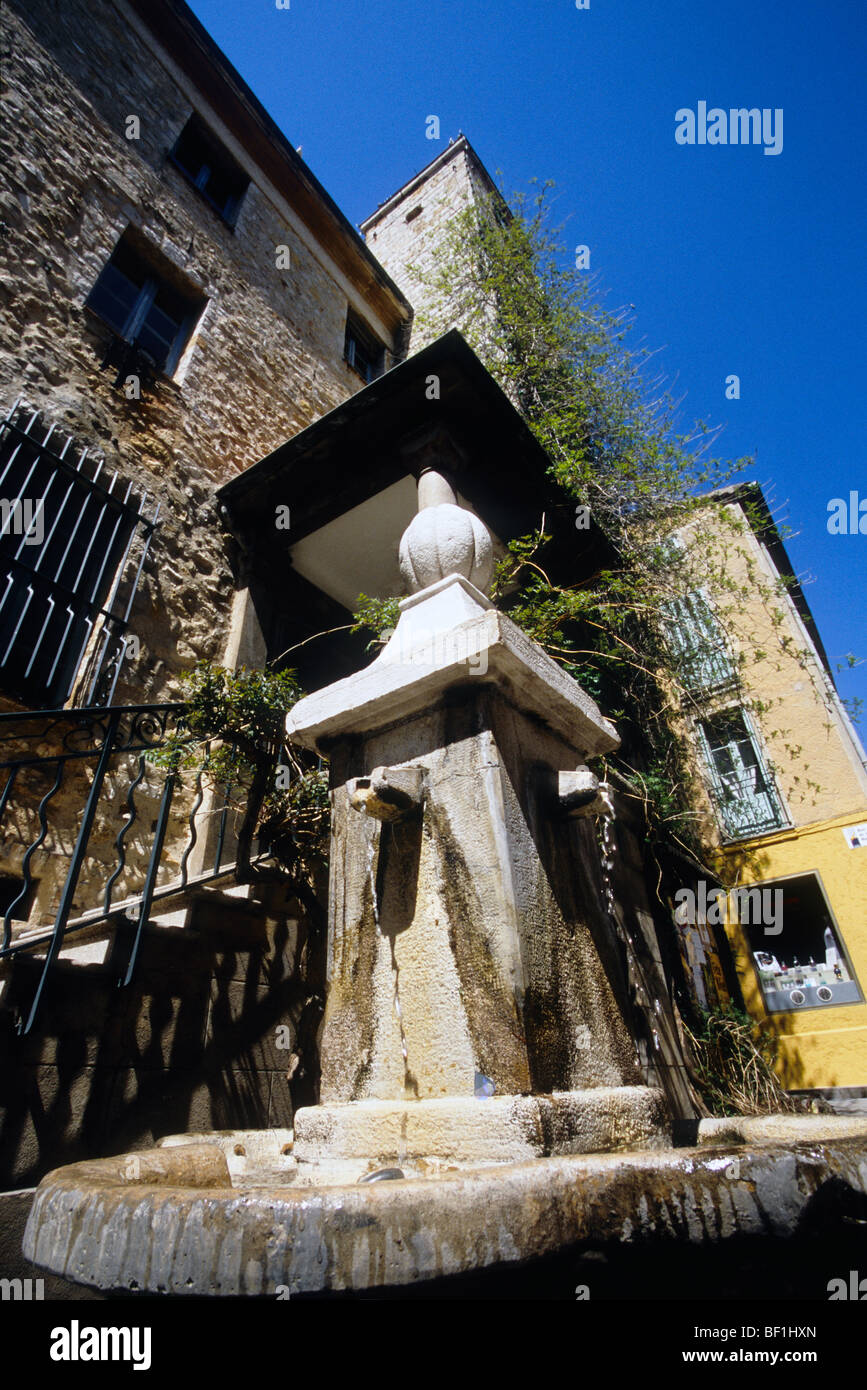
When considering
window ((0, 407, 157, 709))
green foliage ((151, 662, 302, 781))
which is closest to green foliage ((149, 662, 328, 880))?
green foliage ((151, 662, 302, 781))

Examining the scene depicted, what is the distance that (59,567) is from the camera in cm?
436

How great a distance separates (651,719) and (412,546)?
460 centimetres

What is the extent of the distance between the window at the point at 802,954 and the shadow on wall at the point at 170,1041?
8.22 meters

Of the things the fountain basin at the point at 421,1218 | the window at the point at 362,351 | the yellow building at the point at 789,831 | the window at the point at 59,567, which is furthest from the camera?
the window at the point at 362,351

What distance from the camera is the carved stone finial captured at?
2.58m

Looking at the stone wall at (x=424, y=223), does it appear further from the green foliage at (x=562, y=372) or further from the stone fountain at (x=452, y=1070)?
the stone fountain at (x=452, y=1070)

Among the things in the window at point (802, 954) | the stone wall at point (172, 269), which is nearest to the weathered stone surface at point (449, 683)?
the stone wall at point (172, 269)

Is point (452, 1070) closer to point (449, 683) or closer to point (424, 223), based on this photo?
point (449, 683)

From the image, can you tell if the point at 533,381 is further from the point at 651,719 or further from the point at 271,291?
the point at 651,719

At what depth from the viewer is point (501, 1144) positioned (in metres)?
1.43

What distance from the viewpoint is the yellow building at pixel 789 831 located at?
8508 mm
